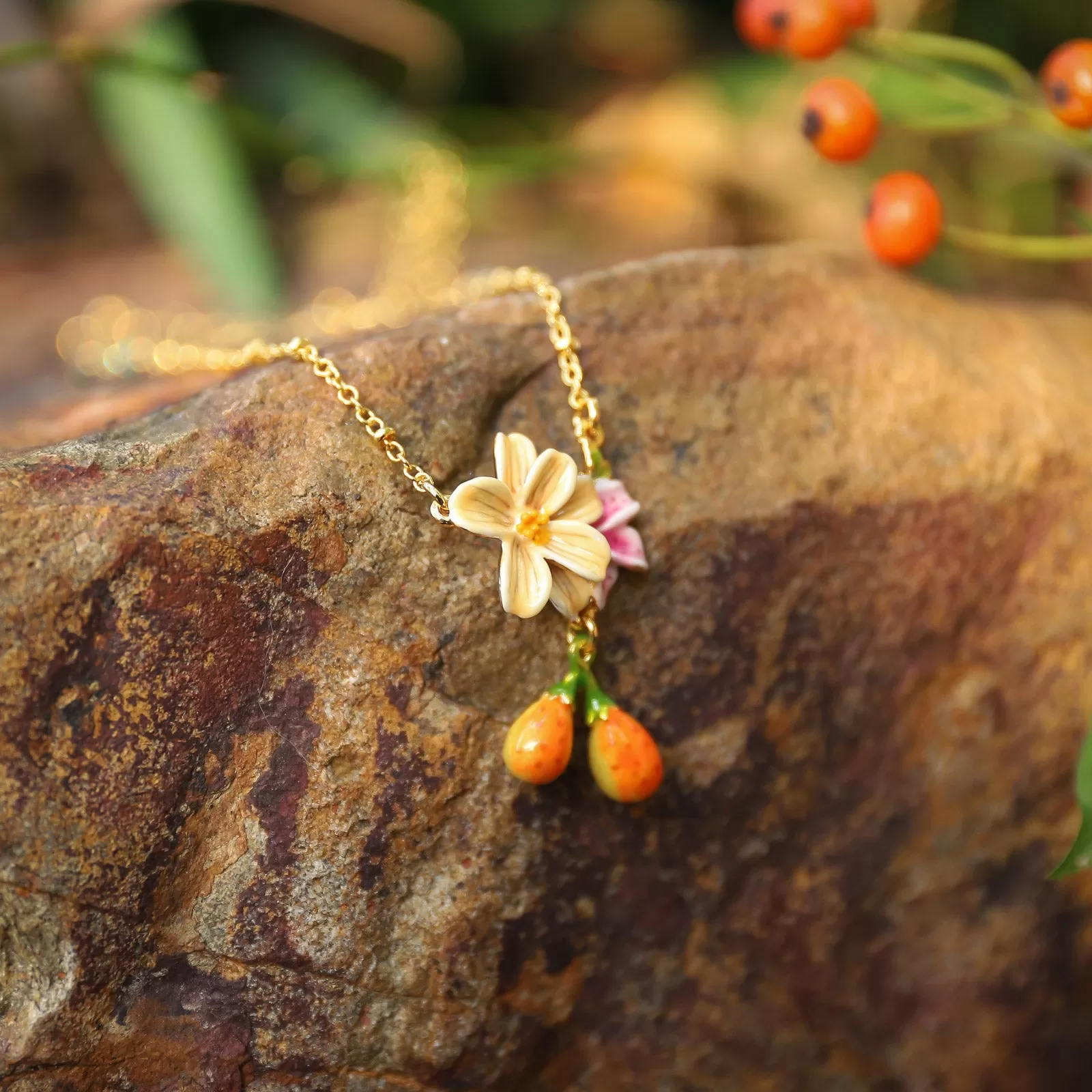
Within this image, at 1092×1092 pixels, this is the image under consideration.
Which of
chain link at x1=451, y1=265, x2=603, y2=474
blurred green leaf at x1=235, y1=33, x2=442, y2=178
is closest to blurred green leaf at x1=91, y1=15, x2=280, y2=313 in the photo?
blurred green leaf at x1=235, y1=33, x2=442, y2=178

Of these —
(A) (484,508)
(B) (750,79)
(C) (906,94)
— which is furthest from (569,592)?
(B) (750,79)

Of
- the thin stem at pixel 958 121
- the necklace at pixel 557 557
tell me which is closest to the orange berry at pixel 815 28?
the thin stem at pixel 958 121

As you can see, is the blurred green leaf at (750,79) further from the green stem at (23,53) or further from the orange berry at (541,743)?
the orange berry at (541,743)

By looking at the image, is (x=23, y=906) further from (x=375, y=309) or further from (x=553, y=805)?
(x=375, y=309)

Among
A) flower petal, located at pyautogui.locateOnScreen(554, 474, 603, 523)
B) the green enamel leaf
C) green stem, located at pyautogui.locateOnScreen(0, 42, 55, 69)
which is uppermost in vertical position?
green stem, located at pyautogui.locateOnScreen(0, 42, 55, 69)

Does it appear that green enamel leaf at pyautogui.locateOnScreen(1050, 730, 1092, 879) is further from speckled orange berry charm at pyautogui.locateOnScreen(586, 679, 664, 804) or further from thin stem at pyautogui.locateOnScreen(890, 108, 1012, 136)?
thin stem at pyautogui.locateOnScreen(890, 108, 1012, 136)

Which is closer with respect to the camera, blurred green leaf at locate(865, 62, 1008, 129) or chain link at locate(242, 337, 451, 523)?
chain link at locate(242, 337, 451, 523)

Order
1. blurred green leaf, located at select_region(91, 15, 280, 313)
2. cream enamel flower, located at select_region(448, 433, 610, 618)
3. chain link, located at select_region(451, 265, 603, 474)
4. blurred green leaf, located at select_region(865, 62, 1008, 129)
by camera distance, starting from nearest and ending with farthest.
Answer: cream enamel flower, located at select_region(448, 433, 610, 618), chain link, located at select_region(451, 265, 603, 474), blurred green leaf, located at select_region(865, 62, 1008, 129), blurred green leaf, located at select_region(91, 15, 280, 313)
